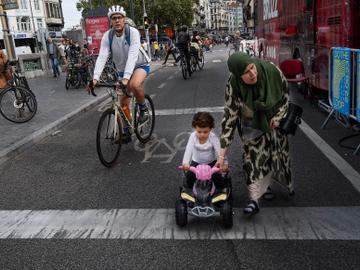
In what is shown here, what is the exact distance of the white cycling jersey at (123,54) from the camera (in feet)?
19.9

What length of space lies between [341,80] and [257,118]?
3604mm

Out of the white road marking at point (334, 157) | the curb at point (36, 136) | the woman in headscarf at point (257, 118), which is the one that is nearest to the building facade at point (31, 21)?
the curb at point (36, 136)

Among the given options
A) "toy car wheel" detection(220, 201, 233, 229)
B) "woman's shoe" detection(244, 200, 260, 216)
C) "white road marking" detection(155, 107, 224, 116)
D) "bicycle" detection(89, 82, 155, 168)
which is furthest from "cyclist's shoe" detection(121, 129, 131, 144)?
"white road marking" detection(155, 107, 224, 116)

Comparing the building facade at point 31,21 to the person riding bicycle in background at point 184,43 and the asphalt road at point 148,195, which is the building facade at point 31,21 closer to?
the person riding bicycle in background at point 184,43

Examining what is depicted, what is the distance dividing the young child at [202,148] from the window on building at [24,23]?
66065 mm

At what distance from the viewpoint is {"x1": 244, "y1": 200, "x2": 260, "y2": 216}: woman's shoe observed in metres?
3.95

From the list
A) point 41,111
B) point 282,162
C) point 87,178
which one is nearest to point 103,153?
point 87,178

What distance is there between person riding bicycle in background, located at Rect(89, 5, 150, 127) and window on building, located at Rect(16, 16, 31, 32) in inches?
2490

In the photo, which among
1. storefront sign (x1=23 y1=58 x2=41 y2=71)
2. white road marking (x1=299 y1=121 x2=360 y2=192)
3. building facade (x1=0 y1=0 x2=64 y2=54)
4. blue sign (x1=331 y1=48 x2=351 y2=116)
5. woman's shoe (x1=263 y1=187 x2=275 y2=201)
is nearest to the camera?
woman's shoe (x1=263 y1=187 x2=275 y2=201)

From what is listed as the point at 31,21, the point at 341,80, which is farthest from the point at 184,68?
the point at 31,21

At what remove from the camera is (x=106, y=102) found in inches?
503

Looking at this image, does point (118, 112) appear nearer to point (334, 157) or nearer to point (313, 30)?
point (334, 157)

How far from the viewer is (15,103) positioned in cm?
935

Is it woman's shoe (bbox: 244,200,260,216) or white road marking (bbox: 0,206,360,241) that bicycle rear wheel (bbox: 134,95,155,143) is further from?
woman's shoe (bbox: 244,200,260,216)
